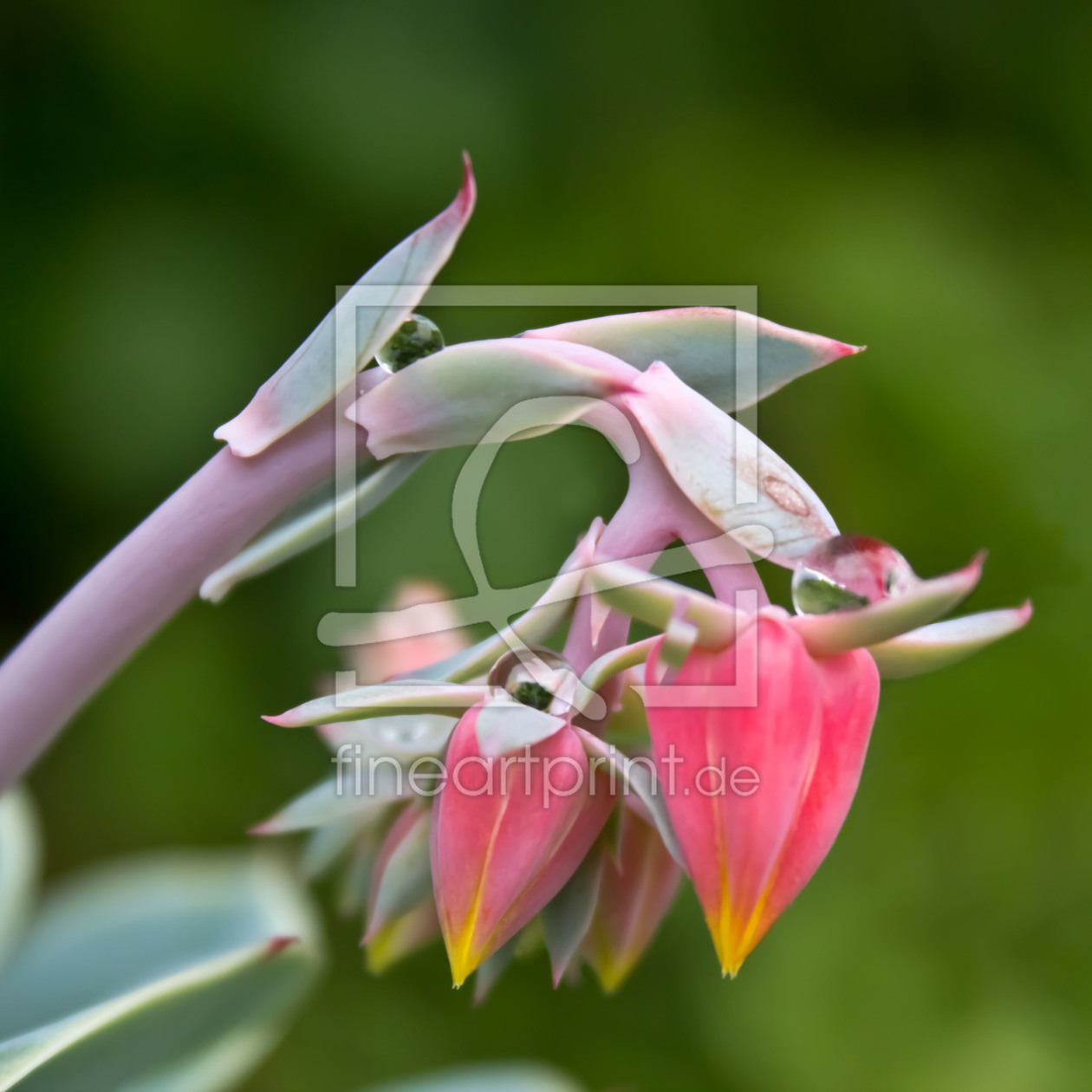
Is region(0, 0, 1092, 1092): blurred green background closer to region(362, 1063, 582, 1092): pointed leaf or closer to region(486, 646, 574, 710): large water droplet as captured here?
region(362, 1063, 582, 1092): pointed leaf

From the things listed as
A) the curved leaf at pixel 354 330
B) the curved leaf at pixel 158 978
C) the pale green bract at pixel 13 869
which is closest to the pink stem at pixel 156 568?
the curved leaf at pixel 354 330

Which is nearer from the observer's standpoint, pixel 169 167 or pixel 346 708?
pixel 346 708

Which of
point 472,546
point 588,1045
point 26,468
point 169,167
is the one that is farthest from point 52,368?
point 472,546

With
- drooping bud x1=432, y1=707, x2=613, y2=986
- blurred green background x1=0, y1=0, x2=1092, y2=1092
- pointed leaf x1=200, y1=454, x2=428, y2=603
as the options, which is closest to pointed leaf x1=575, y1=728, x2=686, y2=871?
drooping bud x1=432, y1=707, x2=613, y2=986

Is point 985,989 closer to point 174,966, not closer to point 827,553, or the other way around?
point 174,966

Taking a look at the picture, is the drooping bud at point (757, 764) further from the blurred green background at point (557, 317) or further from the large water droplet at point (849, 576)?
the blurred green background at point (557, 317)

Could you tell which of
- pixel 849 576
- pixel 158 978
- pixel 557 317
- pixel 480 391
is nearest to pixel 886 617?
pixel 849 576

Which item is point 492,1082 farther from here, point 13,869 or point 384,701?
point 384,701
